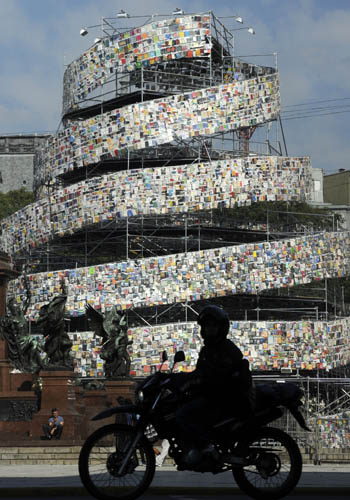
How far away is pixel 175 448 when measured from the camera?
920cm

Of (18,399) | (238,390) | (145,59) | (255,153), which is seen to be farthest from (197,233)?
(238,390)

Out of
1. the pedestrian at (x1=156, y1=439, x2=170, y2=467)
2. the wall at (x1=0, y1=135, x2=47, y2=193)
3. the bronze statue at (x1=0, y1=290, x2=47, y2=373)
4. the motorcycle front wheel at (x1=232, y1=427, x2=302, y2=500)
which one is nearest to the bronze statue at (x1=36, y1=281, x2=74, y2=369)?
the bronze statue at (x1=0, y1=290, x2=47, y2=373)

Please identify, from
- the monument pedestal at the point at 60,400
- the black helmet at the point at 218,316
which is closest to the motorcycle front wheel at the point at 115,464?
the black helmet at the point at 218,316

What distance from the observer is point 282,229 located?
53.1 meters

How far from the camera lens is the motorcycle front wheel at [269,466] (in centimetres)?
914

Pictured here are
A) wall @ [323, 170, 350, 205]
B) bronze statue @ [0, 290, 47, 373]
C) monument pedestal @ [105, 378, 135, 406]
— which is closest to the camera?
bronze statue @ [0, 290, 47, 373]

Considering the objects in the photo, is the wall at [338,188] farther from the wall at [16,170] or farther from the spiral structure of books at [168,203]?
the spiral structure of books at [168,203]

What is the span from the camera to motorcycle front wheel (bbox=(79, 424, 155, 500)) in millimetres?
8883

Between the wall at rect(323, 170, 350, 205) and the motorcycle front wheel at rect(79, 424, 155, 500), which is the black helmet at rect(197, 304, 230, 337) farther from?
the wall at rect(323, 170, 350, 205)

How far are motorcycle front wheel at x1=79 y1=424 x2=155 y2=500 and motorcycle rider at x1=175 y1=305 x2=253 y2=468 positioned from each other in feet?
1.00

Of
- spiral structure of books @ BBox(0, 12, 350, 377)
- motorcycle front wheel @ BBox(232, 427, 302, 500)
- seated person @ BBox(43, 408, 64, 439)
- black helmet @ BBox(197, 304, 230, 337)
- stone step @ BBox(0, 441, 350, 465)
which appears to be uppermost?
spiral structure of books @ BBox(0, 12, 350, 377)

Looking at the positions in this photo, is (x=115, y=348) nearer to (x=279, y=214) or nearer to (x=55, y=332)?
(x=55, y=332)

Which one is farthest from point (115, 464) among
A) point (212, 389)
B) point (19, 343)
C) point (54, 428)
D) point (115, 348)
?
point (115, 348)

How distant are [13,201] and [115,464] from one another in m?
54.5
